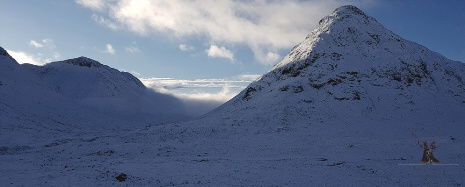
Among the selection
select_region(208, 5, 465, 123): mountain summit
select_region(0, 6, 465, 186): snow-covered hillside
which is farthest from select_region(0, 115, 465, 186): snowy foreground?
select_region(208, 5, 465, 123): mountain summit

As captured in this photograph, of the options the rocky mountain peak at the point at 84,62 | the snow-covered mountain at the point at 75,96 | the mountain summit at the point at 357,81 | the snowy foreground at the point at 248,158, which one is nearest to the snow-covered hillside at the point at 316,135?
the snowy foreground at the point at 248,158

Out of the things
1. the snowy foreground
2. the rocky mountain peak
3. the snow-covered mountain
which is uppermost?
the rocky mountain peak

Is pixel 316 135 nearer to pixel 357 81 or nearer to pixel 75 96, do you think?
pixel 357 81

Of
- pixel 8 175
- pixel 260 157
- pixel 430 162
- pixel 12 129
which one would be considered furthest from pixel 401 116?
pixel 12 129

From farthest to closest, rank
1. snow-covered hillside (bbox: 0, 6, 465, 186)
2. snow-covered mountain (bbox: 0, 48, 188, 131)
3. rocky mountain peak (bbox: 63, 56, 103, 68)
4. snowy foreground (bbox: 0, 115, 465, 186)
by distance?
rocky mountain peak (bbox: 63, 56, 103, 68) < snow-covered mountain (bbox: 0, 48, 188, 131) < snow-covered hillside (bbox: 0, 6, 465, 186) < snowy foreground (bbox: 0, 115, 465, 186)

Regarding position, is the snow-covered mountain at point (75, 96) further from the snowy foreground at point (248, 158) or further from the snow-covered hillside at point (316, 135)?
the snowy foreground at point (248, 158)

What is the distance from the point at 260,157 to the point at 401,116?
1511 inches

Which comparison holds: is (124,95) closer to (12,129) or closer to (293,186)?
(12,129)

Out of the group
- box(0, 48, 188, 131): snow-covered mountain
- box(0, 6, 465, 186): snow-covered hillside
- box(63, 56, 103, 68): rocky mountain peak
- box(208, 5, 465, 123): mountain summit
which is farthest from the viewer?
box(63, 56, 103, 68): rocky mountain peak

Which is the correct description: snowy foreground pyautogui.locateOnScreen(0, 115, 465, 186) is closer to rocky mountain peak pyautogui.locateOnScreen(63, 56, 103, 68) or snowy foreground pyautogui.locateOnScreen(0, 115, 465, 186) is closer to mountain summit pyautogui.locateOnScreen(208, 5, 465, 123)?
mountain summit pyautogui.locateOnScreen(208, 5, 465, 123)

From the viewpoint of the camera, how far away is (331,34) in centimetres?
8675

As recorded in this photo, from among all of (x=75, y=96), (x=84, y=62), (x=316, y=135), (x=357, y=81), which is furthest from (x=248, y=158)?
(x=84, y=62)

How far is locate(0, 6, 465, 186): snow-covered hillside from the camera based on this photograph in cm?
2261

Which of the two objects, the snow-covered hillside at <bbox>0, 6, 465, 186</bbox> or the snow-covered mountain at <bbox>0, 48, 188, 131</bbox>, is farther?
the snow-covered mountain at <bbox>0, 48, 188, 131</bbox>
